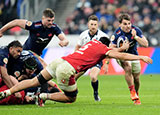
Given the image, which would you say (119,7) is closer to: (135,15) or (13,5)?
(135,15)

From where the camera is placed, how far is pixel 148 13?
27.2m

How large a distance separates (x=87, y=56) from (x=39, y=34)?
2858mm

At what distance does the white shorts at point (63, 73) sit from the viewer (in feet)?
29.6

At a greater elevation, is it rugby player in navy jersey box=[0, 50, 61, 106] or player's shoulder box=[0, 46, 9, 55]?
player's shoulder box=[0, 46, 9, 55]

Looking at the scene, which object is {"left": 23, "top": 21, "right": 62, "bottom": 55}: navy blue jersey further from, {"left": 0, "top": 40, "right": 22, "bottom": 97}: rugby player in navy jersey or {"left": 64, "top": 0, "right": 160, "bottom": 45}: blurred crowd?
{"left": 64, "top": 0, "right": 160, "bottom": 45}: blurred crowd

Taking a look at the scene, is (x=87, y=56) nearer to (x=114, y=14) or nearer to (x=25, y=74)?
(x=25, y=74)

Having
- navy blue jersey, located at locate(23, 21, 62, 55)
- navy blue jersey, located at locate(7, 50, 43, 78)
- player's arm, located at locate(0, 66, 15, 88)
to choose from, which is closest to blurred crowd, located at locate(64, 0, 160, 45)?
navy blue jersey, located at locate(23, 21, 62, 55)

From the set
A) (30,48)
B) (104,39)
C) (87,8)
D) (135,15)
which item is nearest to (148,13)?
(135,15)

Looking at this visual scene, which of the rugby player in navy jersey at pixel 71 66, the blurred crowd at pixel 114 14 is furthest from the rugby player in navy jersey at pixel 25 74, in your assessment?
the blurred crowd at pixel 114 14

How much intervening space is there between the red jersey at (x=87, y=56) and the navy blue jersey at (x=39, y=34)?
102 inches

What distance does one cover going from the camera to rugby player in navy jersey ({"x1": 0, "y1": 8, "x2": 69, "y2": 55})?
11.3 m

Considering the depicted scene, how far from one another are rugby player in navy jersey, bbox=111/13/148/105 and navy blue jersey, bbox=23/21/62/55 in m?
1.75

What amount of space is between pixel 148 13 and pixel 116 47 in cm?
1680

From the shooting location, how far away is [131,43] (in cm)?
1098
